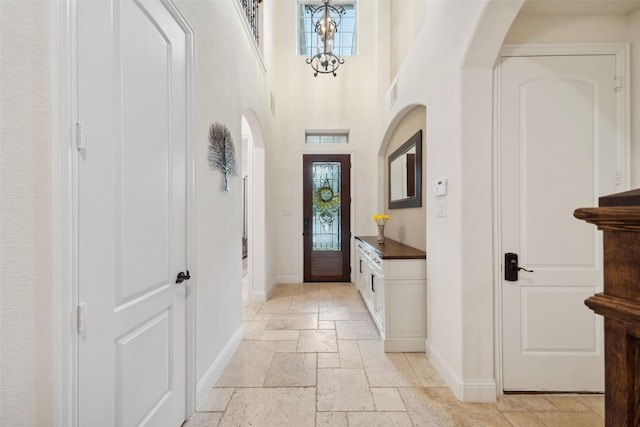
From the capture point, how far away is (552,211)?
6.31 feet

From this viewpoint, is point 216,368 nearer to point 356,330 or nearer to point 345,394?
point 345,394

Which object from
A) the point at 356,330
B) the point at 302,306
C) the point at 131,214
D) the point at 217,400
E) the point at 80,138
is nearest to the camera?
the point at 80,138

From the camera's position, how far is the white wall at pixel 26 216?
0.79 metres

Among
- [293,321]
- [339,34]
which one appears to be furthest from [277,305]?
[339,34]

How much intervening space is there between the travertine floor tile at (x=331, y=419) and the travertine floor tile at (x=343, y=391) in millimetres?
43

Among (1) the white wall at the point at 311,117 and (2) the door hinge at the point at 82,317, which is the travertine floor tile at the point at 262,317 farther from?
(2) the door hinge at the point at 82,317

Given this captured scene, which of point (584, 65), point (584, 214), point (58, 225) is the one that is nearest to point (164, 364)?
point (58, 225)

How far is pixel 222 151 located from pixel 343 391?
82.1 inches

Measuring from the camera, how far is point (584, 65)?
1905 millimetres

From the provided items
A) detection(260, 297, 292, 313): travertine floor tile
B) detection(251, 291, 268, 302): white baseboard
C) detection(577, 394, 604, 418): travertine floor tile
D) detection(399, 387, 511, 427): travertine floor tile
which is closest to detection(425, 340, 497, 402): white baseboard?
detection(399, 387, 511, 427): travertine floor tile

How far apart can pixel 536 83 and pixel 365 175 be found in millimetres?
3308

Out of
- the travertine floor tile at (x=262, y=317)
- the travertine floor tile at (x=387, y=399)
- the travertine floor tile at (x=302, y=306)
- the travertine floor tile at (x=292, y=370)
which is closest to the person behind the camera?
the travertine floor tile at (x=387, y=399)

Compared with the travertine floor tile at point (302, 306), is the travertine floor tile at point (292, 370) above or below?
below

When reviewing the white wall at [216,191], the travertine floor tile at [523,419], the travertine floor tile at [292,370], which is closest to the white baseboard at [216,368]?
the white wall at [216,191]
